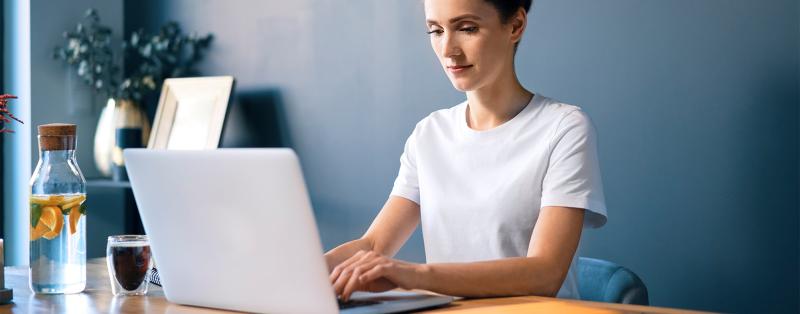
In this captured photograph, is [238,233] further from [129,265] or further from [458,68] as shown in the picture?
[458,68]

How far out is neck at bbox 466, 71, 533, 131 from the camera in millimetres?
2098

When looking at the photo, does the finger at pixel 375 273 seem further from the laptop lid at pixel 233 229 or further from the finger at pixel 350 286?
the laptop lid at pixel 233 229

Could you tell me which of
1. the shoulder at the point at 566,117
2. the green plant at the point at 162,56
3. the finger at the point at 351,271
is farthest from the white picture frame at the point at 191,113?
the finger at the point at 351,271

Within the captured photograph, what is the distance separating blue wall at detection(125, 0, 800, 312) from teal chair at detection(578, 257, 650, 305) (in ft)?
1.73

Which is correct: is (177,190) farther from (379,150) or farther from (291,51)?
(291,51)

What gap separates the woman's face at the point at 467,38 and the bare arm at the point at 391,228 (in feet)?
1.09

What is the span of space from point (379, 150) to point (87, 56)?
1.37m

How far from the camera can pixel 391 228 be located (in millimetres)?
2129

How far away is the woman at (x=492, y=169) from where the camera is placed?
72.2 inches

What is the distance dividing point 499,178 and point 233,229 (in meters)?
0.80

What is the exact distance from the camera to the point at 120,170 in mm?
3779

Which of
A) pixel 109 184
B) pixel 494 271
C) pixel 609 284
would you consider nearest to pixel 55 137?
pixel 494 271

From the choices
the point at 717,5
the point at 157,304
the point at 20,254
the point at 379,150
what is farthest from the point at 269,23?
the point at 157,304

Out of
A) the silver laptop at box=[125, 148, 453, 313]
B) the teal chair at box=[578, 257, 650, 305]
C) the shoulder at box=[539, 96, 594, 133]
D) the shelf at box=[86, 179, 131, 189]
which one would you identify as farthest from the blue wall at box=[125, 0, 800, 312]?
the silver laptop at box=[125, 148, 453, 313]
